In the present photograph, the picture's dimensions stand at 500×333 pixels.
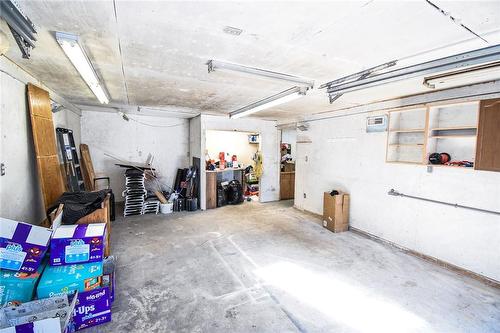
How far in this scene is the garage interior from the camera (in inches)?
66.5

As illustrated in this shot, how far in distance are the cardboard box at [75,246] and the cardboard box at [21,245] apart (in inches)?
3.5

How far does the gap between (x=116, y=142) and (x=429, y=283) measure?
23.4 feet

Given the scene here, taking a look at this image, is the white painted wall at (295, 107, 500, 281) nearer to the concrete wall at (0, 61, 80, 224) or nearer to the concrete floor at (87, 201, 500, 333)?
the concrete floor at (87, 201, 500, 333)

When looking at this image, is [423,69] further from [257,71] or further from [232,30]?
[232,30]

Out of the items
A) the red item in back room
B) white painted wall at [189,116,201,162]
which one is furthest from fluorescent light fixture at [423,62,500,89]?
the red item in back room

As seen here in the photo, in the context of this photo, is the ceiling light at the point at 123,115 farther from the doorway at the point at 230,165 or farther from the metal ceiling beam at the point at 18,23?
the metal ceiling beam at the point at 18,23

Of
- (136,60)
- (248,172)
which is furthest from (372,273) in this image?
(248,172)

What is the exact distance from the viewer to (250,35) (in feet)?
5.90

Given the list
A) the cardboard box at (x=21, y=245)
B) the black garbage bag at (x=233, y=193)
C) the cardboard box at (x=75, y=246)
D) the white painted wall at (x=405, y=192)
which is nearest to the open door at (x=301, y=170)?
the white painted wall at (x=405, y=192)

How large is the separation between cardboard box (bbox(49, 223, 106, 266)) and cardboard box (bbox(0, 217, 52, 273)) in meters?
0.09

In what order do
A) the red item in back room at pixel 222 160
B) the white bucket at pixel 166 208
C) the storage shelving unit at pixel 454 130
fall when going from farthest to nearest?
the red item in back room at pixel 222 160 → the white bucket at pixel 166 208 → the storage shelving unit at pixel 454 130

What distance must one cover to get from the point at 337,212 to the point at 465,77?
283 cm

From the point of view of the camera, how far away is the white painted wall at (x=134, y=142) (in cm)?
602

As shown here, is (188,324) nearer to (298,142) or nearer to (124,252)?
(124,252)
